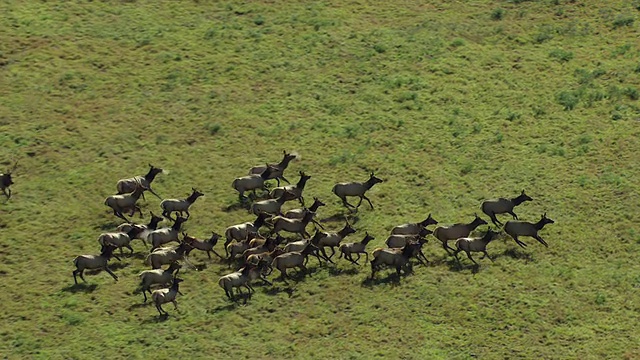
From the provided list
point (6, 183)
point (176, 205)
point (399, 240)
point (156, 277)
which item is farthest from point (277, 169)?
point (6, 183)

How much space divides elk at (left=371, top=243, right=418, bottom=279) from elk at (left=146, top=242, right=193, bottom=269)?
21.0ft

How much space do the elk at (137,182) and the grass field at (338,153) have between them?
0.74 m

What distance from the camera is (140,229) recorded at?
3694cm

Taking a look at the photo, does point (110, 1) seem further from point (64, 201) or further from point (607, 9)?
point (607, 9)

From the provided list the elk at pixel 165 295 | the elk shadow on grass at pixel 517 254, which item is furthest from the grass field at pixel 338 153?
the elk at pixel 165 295

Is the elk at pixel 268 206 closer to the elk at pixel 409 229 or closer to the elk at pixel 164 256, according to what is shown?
the elk at pixel 164 256

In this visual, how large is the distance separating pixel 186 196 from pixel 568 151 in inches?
630

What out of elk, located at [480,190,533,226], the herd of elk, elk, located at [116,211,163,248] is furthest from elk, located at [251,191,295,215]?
elk, located at [480,190,533,226]

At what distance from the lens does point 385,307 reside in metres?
33.5

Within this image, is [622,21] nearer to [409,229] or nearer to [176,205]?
[409,229]

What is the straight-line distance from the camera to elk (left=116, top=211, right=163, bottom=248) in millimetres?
36719

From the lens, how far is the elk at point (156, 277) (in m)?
33.8

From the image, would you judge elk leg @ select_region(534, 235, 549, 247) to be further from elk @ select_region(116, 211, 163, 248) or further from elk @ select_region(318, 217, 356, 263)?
elk @ select_region(116, 211, 163, 248)

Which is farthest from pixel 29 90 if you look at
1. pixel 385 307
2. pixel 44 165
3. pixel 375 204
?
pixel 385 307
